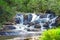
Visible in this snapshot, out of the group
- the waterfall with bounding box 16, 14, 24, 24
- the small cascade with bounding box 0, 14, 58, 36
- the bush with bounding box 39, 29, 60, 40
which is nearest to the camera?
the bush with bounding box 39, 29, 60, 40

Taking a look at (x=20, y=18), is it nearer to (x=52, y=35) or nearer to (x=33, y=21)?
(x=33, y=21)

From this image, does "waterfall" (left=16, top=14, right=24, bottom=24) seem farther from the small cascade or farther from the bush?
the bush

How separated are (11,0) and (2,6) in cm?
72

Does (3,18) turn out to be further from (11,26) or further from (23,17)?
(23,17)

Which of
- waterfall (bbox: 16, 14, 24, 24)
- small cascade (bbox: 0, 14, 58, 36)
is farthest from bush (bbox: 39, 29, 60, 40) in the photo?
waterfall (bbox: 16, 14, 24, 24)

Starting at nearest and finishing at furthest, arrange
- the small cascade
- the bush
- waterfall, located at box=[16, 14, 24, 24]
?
the bush
the small cascade
waterfall, located at box=[16, 14, 24, 24]

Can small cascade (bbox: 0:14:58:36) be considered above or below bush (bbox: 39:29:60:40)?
below

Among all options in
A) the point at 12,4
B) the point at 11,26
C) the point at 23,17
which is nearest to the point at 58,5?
the point at 23,17

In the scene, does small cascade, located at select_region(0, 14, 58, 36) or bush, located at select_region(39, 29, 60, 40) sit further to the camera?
small cascade, located at select_region(0, 14, 58, 36)

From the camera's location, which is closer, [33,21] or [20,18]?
[33,21]

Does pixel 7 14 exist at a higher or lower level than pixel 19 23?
higher

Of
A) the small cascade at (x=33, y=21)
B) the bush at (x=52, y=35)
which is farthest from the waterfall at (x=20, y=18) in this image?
the bush at (x=52, y=35)

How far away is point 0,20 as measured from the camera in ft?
40.5

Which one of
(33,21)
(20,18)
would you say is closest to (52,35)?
(33,21)
